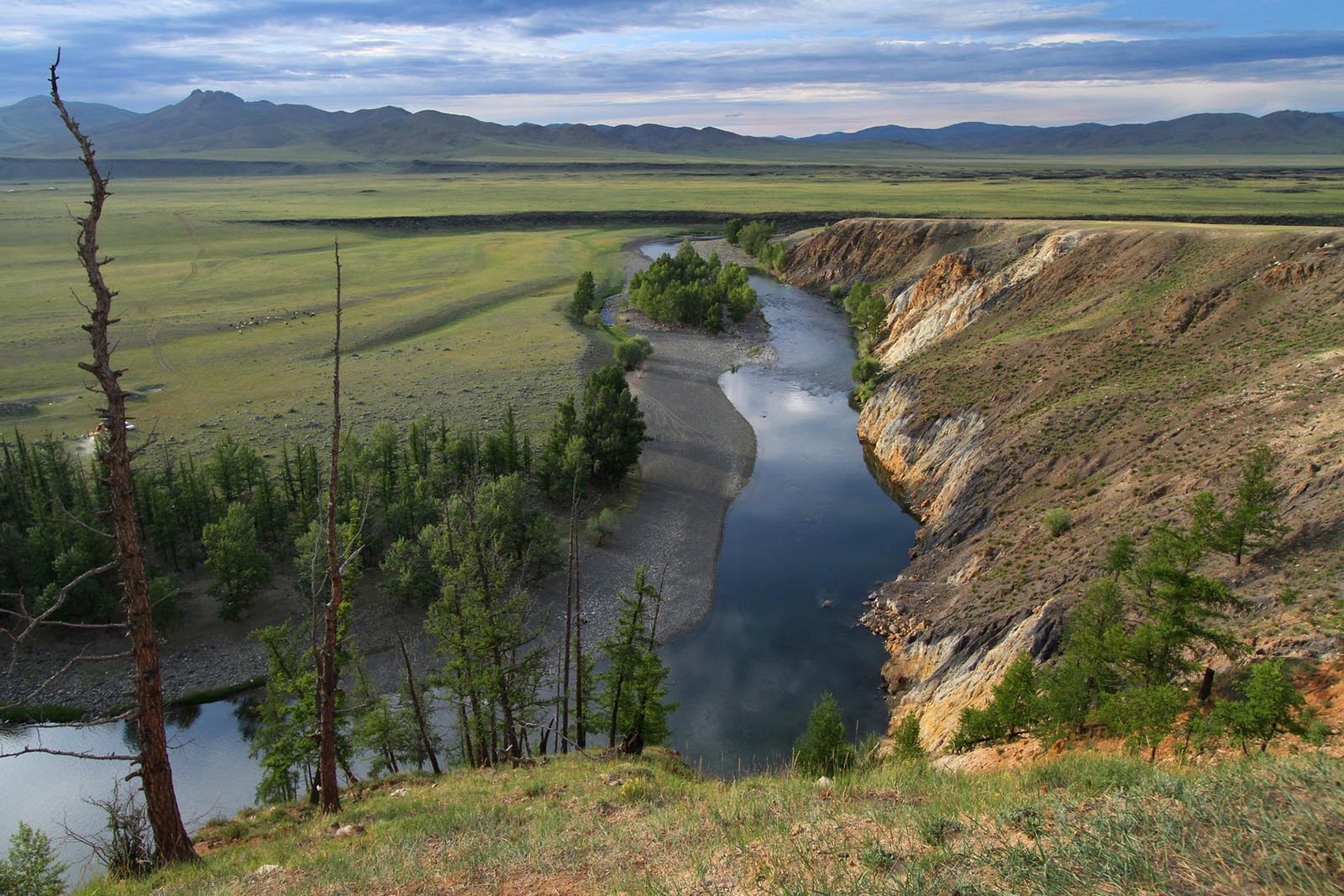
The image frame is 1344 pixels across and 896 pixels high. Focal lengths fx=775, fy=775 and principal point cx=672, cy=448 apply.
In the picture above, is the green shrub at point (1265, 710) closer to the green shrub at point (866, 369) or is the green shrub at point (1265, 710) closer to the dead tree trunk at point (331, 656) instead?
the dead tree trunk at point (331, 656)

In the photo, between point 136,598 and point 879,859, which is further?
point 136,598

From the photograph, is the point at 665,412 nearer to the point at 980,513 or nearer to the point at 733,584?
the point at 733,584

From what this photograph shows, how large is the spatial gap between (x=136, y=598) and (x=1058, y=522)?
28.6m

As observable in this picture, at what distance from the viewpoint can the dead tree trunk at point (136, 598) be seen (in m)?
10.3

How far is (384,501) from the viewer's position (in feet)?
118

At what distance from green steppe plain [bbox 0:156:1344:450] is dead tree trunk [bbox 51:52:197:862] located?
25.8 metres

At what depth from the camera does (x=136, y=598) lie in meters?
11.0

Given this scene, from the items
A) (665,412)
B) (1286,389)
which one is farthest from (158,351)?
(1286,389)

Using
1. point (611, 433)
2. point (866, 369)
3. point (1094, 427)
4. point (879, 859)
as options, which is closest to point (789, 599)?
point (611, 433)

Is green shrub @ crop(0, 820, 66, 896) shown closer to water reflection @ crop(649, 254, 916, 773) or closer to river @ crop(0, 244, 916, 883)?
river @ crop(0, 244, 916, 883)

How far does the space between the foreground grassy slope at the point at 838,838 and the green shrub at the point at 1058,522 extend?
58.9 feet

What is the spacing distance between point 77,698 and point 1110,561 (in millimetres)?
32959

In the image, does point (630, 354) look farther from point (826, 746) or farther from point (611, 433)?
point (826, 746)

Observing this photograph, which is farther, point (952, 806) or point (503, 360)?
point (503, 360)
